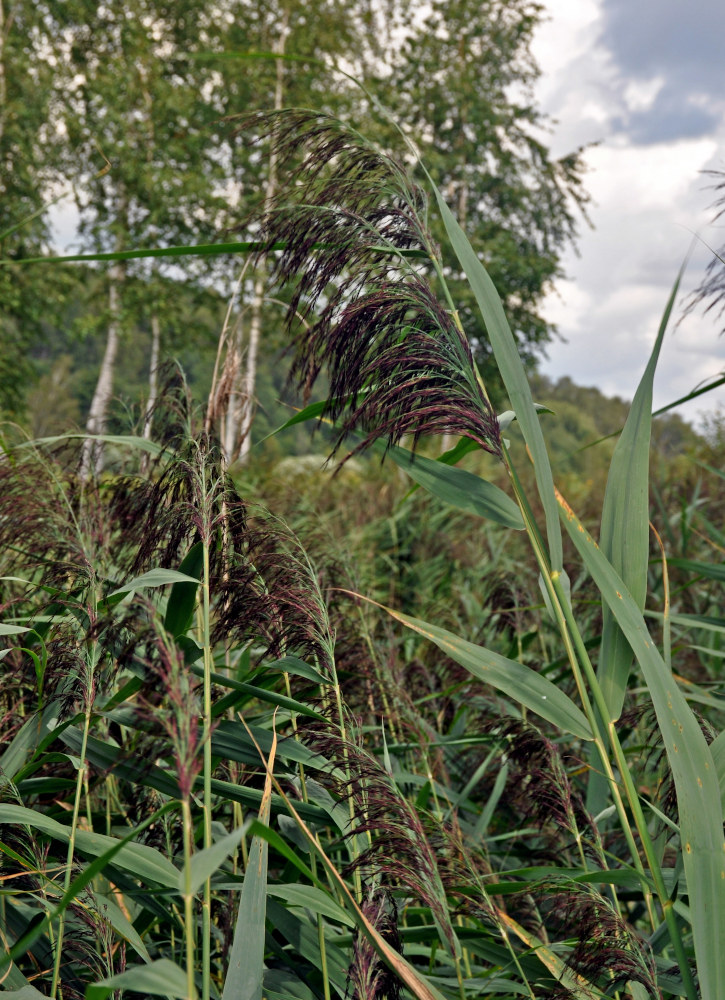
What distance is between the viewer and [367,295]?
3.44 ft

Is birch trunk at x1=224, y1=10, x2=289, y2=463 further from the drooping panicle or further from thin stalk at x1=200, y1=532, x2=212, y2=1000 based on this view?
thin stalk at x1=200, y1=532, x2=212, y2=1000

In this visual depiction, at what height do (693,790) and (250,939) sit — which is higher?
(693,790)

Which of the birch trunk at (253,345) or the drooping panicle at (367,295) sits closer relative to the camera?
the drooping panicle at (367,295)

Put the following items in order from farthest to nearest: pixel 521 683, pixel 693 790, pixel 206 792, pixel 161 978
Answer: pixel 521 683 < pixel 693 790 < pixel 206 792 < pixel 161 978

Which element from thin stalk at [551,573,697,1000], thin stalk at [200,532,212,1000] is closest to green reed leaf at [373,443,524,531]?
thin stalk at [551,573,697,1000]

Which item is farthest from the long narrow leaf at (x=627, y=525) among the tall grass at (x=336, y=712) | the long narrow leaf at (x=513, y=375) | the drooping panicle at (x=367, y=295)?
the drooping panicle at (x=367, y=295)

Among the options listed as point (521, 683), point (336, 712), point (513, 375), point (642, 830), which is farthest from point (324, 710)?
point (513, 375)

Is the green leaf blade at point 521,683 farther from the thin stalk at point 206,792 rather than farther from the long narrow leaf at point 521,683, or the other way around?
the thin stalk at point 206,792

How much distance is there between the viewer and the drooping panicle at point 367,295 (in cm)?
100

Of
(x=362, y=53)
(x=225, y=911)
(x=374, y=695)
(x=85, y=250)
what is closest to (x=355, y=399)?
(x=374, y=695)

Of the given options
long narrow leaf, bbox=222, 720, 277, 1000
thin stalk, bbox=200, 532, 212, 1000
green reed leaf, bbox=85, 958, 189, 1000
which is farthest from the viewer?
long narrow leaf, bbox=222, 720, 277, 1000

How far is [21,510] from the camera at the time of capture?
4.71ft

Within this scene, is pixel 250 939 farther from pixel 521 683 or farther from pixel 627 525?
pixel 627 525

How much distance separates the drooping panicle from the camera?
1.00 metres
